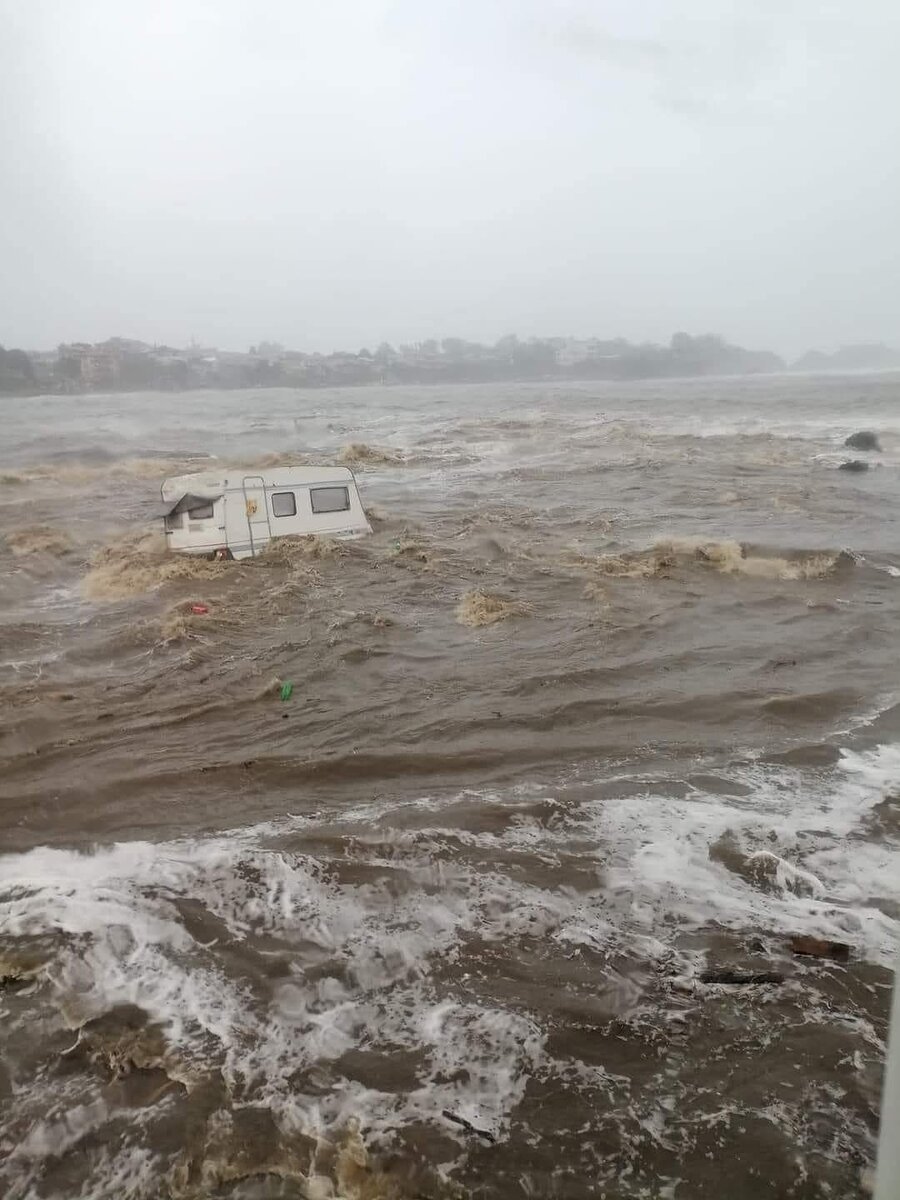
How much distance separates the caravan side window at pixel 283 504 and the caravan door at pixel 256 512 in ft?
0.71

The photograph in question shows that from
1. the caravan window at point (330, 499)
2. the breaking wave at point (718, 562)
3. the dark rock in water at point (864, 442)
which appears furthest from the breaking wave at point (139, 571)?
the dark rock in water at point (864, 442)

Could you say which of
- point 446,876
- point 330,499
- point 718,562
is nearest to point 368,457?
point 330,499

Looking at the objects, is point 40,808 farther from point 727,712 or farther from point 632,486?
point 632,486

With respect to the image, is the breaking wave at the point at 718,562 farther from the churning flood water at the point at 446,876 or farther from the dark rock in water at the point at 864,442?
the dark rock in water at the point at 864,442

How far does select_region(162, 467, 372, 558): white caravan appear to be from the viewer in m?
16.6

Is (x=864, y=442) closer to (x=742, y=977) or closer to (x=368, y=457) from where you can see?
(x=368, y=457)

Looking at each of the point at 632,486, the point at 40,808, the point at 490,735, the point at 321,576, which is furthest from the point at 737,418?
the point at 40,808

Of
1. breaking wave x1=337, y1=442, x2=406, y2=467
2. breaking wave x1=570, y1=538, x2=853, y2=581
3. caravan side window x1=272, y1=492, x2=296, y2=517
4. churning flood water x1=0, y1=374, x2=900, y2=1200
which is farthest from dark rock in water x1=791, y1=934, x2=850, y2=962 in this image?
breaking wave x1=337, y1=442, x2=406, y2=467

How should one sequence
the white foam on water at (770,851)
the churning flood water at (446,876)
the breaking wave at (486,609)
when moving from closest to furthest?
the churning flood water at (446,876) → the white foam on water at (770,851) → the breaking wave at (486,609)

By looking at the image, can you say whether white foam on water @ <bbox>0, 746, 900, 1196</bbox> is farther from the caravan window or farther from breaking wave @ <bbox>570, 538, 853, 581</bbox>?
the caravan window

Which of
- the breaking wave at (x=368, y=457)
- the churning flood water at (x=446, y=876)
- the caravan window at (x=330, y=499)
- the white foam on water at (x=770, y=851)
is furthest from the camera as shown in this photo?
the breaking wave at (x=368, y=457)

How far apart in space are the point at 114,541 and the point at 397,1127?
18.2 m

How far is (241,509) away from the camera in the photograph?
1692cm

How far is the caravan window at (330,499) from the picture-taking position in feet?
58.7
